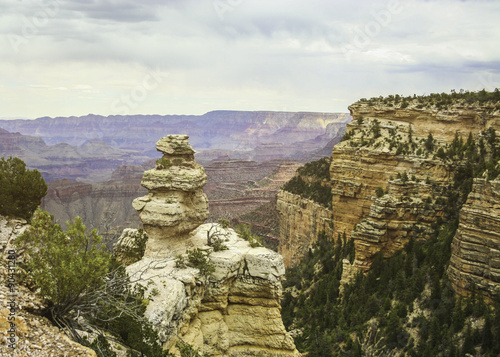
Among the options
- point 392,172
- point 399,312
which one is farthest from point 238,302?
point 392,172

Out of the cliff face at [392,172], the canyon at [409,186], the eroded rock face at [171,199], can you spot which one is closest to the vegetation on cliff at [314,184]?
the canyon at [409,186]

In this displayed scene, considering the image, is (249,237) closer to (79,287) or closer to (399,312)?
(79,287)

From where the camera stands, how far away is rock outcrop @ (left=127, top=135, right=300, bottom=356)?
21.9 metres

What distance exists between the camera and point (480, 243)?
28219mm

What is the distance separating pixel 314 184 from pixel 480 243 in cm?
3727

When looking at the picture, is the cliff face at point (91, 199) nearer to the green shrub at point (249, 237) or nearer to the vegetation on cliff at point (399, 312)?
the vegetation on cliff at point (399, 312)

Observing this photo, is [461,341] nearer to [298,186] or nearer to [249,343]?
[249,343]

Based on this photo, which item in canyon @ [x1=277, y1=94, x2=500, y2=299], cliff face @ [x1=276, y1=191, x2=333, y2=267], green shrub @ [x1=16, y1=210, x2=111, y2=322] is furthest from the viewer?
cliff face @ [x1=276, y1=191, x2=333, y2=267]

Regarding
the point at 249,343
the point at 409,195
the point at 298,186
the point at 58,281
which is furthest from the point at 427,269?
the point at 298,186

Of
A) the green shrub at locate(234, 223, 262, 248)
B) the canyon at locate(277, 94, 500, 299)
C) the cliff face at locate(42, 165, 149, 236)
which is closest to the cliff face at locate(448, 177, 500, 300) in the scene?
the canyon at locate(277, 94, 500, 299)

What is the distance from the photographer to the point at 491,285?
2742 cm

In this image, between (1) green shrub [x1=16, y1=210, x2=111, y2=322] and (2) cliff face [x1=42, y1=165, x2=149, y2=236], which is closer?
(1) green shrub [x1=16, y1=210, x2=111, y2=322]

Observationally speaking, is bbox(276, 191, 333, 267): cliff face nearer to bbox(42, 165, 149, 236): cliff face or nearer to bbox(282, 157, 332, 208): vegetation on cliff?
bbox(282, 157, 332, 208): vegetation on cliff

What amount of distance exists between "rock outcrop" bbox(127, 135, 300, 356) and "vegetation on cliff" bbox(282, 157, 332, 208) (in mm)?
34807
